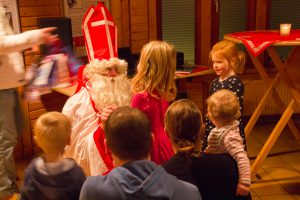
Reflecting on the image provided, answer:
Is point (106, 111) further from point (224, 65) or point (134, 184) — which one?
point (134, 184)

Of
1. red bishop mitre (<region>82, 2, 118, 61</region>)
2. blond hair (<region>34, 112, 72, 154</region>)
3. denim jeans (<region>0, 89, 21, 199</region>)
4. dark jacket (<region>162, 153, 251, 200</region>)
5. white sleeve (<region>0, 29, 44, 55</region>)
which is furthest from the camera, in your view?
denim jeans (<region>0, 89, 21, 199</region>)

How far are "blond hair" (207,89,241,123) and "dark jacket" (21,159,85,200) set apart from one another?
614 mm

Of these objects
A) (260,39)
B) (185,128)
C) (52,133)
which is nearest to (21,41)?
(52,133)

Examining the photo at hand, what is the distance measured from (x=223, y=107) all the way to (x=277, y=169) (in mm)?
1901

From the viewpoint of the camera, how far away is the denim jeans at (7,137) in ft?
8.38

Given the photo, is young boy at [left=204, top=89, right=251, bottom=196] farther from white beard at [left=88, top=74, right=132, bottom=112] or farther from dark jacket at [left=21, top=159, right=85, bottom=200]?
white beard at [left=88, top=74, right=132, bottom=112]

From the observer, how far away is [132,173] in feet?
3.83

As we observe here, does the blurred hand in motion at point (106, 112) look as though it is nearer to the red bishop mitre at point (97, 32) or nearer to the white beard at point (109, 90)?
the white beard at point (109, 90)

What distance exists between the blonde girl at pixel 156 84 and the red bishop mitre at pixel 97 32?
388 mm

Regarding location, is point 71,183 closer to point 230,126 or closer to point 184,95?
point 230,126

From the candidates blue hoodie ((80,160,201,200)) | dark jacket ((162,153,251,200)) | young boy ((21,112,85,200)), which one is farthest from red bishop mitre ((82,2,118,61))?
blue hoodie ((80,160,201,200))

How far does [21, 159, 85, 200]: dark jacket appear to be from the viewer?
1528mm

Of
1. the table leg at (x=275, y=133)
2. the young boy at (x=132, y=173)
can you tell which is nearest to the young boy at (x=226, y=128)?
the young boy at (x=132, y=173)

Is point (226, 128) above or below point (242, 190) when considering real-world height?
above
